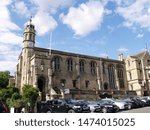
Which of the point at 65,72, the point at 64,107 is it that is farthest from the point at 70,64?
the point at 64,107

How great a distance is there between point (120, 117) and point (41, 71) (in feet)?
148

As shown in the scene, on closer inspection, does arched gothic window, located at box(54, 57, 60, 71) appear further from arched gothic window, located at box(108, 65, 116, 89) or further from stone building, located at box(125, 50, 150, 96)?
stone building, located at box(125, 50, 150, 96)

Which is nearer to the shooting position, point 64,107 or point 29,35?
point 64,107

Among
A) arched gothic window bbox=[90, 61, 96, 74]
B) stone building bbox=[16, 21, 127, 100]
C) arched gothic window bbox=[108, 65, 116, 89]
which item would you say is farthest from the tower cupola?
arched gothic window bbox=[108, 65, 116, 89]

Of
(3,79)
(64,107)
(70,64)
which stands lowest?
(64,107)

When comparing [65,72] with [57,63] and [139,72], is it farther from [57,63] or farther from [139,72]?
[139,72]

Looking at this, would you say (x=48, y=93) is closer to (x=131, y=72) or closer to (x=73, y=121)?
(x=131, y=72)

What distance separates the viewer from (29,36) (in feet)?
171

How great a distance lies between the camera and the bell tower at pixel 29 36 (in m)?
51.8

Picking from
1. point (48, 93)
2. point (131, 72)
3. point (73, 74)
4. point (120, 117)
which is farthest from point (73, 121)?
point (131, 72)

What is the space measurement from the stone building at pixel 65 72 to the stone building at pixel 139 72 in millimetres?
2088

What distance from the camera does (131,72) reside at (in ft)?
222

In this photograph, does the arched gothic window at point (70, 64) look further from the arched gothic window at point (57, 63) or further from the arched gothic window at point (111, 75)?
the arched gothic window at point (111, 75)

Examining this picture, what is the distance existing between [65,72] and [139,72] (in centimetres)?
2529
